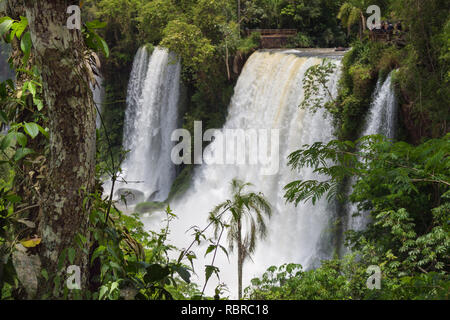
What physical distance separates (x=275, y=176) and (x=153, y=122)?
7784 millimetres

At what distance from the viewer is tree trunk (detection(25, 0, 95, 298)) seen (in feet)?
6.04

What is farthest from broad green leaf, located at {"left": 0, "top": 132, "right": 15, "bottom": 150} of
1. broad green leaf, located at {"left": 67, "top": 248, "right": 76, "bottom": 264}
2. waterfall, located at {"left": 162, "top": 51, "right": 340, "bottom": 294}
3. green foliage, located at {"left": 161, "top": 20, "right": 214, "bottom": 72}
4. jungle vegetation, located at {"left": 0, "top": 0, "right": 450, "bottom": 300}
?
green foliage, located at {"left": 161, "top": 20, "right": 214, "bottom": 72}

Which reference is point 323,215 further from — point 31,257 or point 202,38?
point 31,257

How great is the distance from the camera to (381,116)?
11086 millimetres

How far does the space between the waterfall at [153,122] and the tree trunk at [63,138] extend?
17.3 meters

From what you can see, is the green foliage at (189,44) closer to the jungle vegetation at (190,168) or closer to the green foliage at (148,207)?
the jungle vegetation at (190,168)

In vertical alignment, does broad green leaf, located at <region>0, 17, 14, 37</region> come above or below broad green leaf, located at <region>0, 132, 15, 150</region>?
above

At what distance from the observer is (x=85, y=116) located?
6.46ft

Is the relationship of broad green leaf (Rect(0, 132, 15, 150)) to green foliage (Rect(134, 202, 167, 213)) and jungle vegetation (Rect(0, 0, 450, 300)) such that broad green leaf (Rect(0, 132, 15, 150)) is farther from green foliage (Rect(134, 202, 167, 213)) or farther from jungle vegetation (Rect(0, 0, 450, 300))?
green foliage (Rect(134, 202, 167, 213))

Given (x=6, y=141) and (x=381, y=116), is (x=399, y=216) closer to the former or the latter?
(x=381, y=116)

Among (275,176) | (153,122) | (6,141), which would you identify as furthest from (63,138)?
(153,122)

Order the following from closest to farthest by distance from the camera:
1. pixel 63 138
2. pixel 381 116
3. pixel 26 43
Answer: pixel 26 43 < pixel 63 138 < pixel 381 116

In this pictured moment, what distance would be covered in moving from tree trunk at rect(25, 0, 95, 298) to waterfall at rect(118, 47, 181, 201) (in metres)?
17.3
